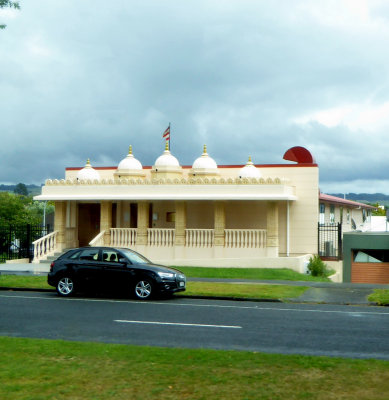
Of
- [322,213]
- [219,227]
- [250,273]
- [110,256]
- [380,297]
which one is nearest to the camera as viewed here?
[380,297]

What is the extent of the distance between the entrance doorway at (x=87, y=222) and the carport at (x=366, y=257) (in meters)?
13.6

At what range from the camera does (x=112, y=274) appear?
17516 mm

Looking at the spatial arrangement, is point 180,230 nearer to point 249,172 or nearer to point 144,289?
point 249,172

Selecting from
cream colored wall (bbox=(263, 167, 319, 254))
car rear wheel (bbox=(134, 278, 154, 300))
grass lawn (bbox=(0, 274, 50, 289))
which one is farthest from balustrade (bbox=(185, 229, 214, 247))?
car rear wheel (bbox=(134, 278, 154, 300))

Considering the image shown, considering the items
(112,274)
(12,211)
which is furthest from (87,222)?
(12,211)

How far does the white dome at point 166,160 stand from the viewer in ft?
103

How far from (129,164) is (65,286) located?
48.8 feet

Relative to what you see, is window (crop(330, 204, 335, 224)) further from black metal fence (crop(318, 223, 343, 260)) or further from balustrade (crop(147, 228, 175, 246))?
balustrade (crop(147, 228, 175, 246))

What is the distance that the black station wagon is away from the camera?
56.3 ft

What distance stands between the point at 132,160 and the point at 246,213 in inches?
274

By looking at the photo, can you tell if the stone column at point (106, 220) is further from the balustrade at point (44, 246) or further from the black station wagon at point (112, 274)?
the black station wagon at point (112, 274)

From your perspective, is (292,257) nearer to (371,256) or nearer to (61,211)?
(371,256)

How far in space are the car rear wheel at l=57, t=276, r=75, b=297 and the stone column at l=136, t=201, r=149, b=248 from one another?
450 inches

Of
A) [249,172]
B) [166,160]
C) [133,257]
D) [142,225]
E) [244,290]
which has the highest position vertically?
[166,160]
